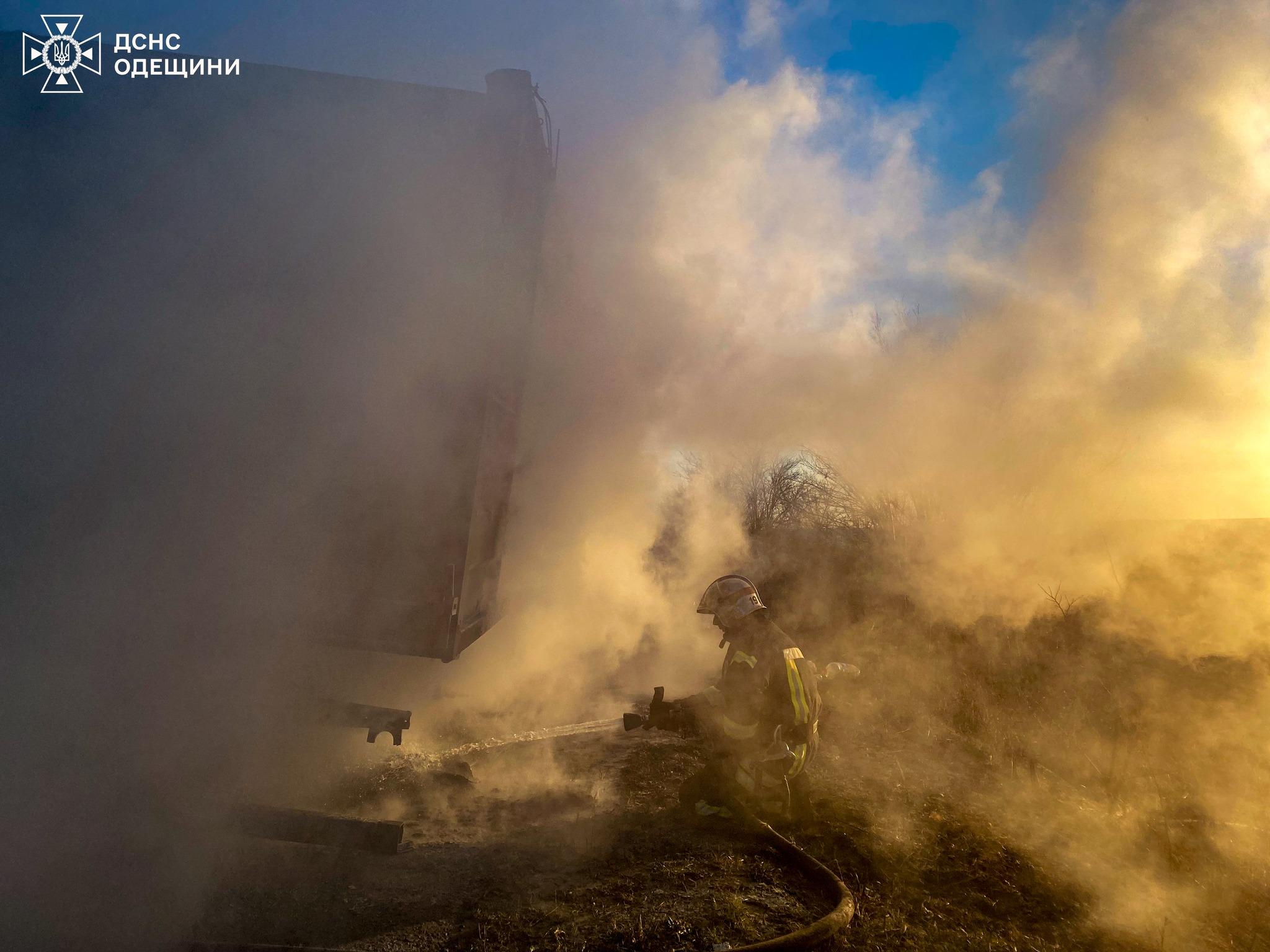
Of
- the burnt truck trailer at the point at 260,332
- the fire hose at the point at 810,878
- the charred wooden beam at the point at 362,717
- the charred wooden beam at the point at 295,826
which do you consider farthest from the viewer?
the charred wooden beam at the point at 362,717

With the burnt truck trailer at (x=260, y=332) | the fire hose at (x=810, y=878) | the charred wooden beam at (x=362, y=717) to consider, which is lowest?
the fire hose at (x=810, y=878)

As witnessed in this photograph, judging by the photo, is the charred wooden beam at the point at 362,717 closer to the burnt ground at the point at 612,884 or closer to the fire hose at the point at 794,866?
the burnt ground at the point at 612,884

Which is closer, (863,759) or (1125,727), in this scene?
(863,759)

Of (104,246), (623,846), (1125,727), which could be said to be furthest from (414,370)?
(1125,727)

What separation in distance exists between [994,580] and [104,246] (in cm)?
933

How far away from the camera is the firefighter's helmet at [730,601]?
385 centimetres

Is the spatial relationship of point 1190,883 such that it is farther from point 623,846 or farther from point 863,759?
point 623,846

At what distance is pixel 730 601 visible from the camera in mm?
3930

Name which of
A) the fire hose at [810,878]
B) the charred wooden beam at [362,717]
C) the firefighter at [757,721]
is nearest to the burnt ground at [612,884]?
the fire hose at [810,878]

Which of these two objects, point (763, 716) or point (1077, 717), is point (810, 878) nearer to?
point (763, 716)

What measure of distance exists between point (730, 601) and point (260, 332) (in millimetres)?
3288

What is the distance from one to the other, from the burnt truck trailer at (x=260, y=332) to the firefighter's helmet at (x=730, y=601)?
5.32ft

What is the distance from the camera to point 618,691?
7223 mm

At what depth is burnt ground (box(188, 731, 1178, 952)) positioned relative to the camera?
8.64 feet
